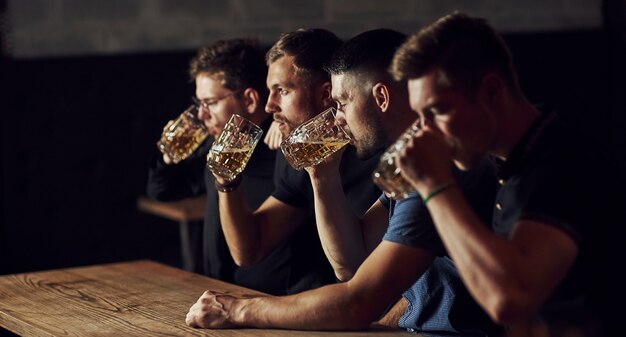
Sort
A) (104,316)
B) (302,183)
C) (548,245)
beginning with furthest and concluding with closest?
(302,183), (104,316), (548,245)

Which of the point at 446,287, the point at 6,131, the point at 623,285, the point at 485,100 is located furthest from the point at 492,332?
the point at 6,131

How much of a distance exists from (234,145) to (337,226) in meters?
0.29

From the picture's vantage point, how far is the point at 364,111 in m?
2.29

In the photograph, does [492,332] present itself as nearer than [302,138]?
Yes

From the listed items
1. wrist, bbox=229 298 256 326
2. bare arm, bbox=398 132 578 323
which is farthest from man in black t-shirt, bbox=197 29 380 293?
bare arm, bbox=398 132 578 323

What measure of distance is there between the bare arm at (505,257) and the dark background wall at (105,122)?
10.2 feet

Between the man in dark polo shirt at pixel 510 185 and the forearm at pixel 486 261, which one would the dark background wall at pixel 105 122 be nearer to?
the man in dark polo shirt at pixel 510 185

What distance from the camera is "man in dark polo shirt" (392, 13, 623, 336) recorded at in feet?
5.17

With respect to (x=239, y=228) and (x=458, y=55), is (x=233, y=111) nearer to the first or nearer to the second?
(x=239, y=228)

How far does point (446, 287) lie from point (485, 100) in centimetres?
50

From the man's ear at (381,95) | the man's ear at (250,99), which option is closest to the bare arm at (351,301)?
the man's ear at (381,95)

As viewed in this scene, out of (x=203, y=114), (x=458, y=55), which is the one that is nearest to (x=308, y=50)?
(x=203, y=114)

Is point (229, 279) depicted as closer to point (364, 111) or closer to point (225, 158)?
point (225, 158)

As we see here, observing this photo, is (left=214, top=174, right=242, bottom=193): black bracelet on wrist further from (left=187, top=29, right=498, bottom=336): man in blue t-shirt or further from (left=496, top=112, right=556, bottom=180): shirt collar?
(left=496, top=112, right=556, bottom=180): shirt collar
